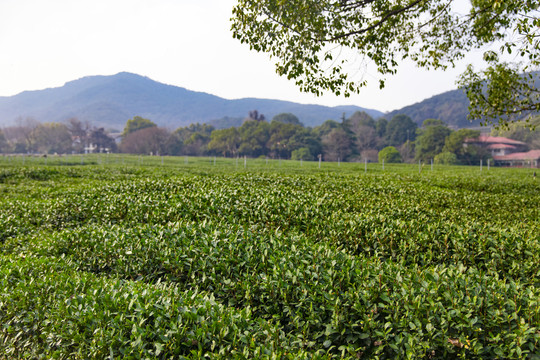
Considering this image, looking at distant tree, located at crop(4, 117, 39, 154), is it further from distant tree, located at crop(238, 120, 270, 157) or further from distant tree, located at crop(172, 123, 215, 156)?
distant tree, located at crop(238, 120, 270, 157)

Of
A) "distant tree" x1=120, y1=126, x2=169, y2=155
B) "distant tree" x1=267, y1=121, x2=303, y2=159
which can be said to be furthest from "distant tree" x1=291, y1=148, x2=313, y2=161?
"distant tree" x1=120, y1=126, x2=169, y2=155

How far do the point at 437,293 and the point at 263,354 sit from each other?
2386mm

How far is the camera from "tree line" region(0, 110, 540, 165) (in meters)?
86.5

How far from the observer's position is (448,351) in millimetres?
3768

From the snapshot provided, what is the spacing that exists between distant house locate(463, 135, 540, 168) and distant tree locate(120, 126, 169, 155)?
83379 millimetres

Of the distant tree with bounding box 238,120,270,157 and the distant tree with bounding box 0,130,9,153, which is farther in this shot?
the distant tree with bounding box 0,130,9,153

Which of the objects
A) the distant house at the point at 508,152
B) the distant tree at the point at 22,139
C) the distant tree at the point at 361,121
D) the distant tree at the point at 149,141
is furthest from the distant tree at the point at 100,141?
the distant house at the point at 508,152

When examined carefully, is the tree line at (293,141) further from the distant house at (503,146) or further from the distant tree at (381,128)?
the distant house at (503,146)

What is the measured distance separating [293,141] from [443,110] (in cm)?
12220

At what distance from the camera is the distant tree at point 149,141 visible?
4370 inches

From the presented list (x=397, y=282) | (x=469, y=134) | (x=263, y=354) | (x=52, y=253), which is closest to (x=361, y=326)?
(x=397, y=282)

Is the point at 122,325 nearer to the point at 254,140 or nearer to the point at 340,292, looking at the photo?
the point at 340,292

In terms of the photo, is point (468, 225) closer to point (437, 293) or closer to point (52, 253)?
point (437, 293)

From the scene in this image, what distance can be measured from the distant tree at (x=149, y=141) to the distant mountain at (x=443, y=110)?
112 meters
